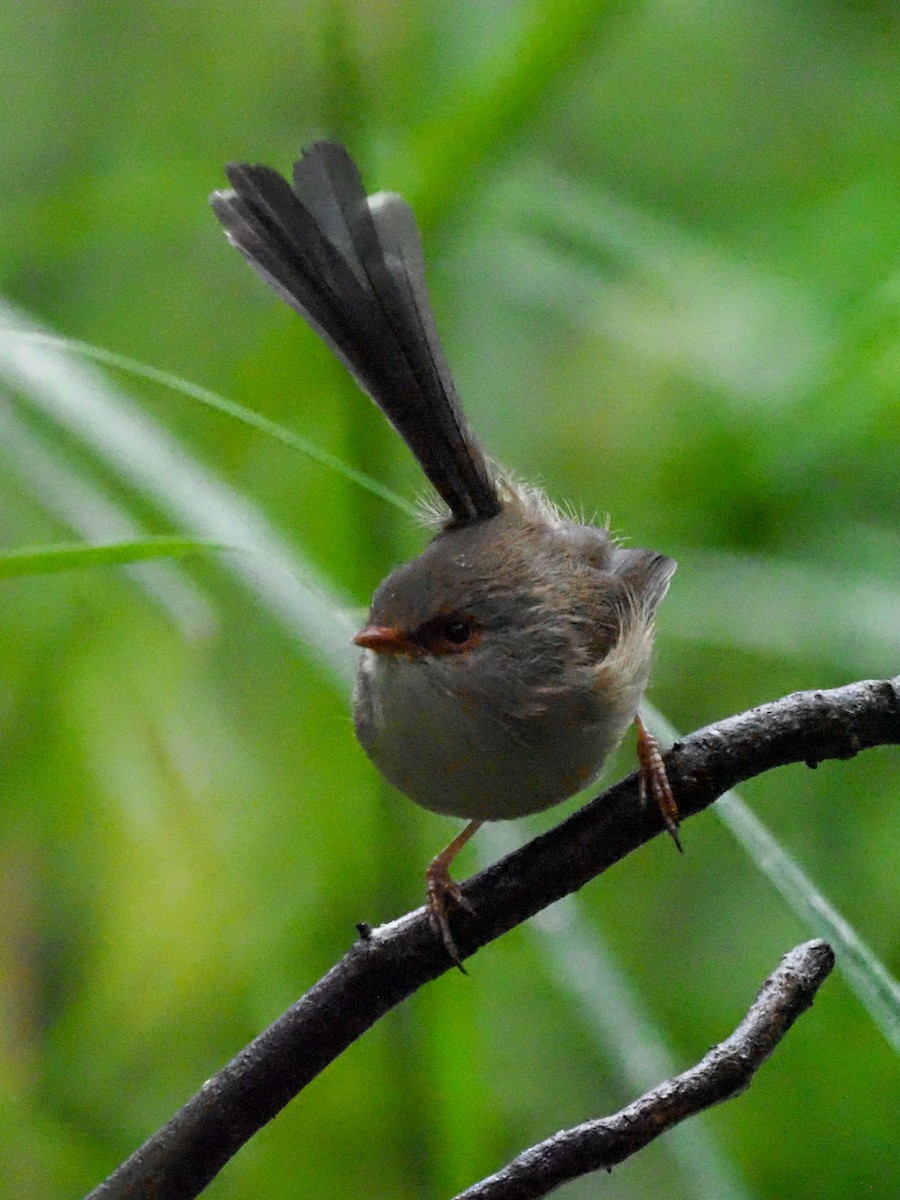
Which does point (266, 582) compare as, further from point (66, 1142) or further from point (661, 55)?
point (661, 55)

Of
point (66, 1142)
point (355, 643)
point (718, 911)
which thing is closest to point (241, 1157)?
point (66, 1142)

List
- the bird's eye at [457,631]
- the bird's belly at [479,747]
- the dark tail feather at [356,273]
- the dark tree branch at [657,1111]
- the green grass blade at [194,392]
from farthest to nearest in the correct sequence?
the bird's eye at [457,631] → the bird's belly at [479,747] → the dark tail feather at [356,273] → the green grass blade at [194,392] → the dark tree branch at [657,1111]

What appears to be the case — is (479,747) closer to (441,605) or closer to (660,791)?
(441,605)

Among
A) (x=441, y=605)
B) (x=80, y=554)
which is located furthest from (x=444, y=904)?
(x=441, y=605)

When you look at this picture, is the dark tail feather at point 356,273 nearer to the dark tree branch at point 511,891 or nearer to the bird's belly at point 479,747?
the bird's belly at point 479,747

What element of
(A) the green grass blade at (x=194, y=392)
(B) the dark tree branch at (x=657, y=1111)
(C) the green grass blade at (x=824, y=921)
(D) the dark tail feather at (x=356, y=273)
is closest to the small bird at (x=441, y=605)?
(D) the dark tail feather at (x=356, y=273)

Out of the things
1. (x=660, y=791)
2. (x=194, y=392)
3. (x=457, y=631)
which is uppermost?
(x=194, y=392)
